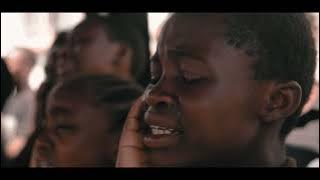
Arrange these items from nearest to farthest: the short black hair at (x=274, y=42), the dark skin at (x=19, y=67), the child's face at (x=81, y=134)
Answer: the short black hair at (x=274, y=42) < the child's face at (x=81, y=134) < the dark skin at (x=19, y=67)

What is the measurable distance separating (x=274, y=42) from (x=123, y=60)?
0.27 metres

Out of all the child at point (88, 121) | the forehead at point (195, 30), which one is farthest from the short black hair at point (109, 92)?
the forehead at point (195, 30)

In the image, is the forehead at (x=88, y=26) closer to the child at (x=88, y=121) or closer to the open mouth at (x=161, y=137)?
the child at (x=88, y=121)

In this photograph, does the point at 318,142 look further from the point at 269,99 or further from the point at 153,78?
the point at 153,78

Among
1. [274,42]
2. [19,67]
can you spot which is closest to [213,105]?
[274,42]

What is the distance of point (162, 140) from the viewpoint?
0.74m

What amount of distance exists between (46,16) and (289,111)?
0.40 meters

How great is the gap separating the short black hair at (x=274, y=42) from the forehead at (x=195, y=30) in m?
0.01

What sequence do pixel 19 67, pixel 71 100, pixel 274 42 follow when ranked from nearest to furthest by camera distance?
pixel 274 42 < pixel 71 100 < pixel 19 67

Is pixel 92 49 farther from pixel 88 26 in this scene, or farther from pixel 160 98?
pixel 160 98

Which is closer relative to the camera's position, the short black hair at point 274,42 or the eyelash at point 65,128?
the short black hair at point 274,42

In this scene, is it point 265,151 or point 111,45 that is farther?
point 111,45

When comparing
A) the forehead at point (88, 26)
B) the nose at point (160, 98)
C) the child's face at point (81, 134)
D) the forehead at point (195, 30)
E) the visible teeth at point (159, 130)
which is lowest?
the child's face at point (81, 134)

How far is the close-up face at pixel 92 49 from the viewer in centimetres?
88
